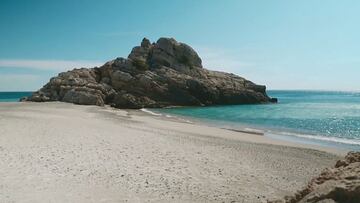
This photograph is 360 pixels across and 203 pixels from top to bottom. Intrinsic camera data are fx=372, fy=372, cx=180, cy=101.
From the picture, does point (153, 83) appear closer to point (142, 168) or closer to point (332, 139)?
point (332, 139)

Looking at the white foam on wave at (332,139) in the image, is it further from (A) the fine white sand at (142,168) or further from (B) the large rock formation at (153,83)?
(B) the large rock formation at (153,83)

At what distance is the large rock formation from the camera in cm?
6606

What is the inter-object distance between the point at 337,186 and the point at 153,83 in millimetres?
66712

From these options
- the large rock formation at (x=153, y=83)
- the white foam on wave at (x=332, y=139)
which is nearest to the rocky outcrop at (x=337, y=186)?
the white foam on wave at (x=332, y=139)

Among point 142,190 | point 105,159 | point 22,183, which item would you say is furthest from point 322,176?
point 105,159

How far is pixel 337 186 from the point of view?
6172 millimetres

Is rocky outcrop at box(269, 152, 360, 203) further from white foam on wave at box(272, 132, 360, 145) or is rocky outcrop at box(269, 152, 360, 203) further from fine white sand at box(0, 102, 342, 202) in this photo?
white foam on wave at box(272, 132, 360, 145)

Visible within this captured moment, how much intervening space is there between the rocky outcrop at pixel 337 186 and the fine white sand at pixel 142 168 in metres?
4.65

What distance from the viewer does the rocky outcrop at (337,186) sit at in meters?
5.98

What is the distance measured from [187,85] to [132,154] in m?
60.1

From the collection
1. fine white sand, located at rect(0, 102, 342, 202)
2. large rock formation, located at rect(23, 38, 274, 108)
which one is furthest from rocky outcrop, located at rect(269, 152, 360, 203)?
large rock formation, located at rect(23, 38, 274, 108)

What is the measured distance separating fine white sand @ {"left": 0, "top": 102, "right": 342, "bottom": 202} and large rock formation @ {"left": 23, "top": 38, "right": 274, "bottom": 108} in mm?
42072

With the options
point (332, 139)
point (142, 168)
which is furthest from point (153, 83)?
point (142, 168)

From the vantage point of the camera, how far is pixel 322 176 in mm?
7238
